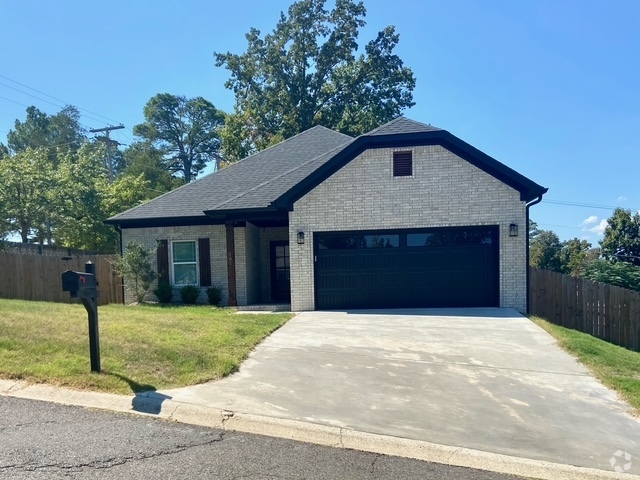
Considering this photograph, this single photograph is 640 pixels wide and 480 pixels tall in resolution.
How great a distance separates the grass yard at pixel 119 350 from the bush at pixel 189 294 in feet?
18.9

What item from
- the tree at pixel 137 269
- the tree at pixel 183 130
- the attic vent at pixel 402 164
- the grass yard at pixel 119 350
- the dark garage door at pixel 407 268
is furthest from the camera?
the tree at pixel 183 130

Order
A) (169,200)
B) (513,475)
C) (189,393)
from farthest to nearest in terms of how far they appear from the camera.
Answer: (169,200) < (189,393) < (513,475)

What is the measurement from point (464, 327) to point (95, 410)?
8.00 meters

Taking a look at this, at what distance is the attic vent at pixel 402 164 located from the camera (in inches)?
531

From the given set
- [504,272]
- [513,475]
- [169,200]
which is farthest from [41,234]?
[513,475]

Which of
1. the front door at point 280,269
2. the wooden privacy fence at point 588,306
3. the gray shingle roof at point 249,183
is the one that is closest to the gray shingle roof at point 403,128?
the gray shingle roof at point 249,183

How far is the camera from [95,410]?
198 inches

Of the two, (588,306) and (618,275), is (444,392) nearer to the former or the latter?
(588,306)

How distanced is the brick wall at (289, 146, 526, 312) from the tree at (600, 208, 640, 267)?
1670 centimetres

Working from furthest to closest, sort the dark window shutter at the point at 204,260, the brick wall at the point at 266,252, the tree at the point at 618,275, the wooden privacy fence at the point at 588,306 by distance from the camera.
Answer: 1. the tree at the point at 618,275
2. the brick wall at the point at 266,252
3. the dark window shutter at the point at 204,260
4. the wooden privacy fence at the point at 588,306

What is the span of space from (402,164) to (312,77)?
79.2 ft

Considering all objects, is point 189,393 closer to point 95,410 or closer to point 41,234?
point 95,410

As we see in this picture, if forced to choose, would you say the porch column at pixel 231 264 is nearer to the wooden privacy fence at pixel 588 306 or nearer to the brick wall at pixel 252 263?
the brick wall at pixel 252 263

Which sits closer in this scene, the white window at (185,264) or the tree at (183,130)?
the white window at (185,264)
